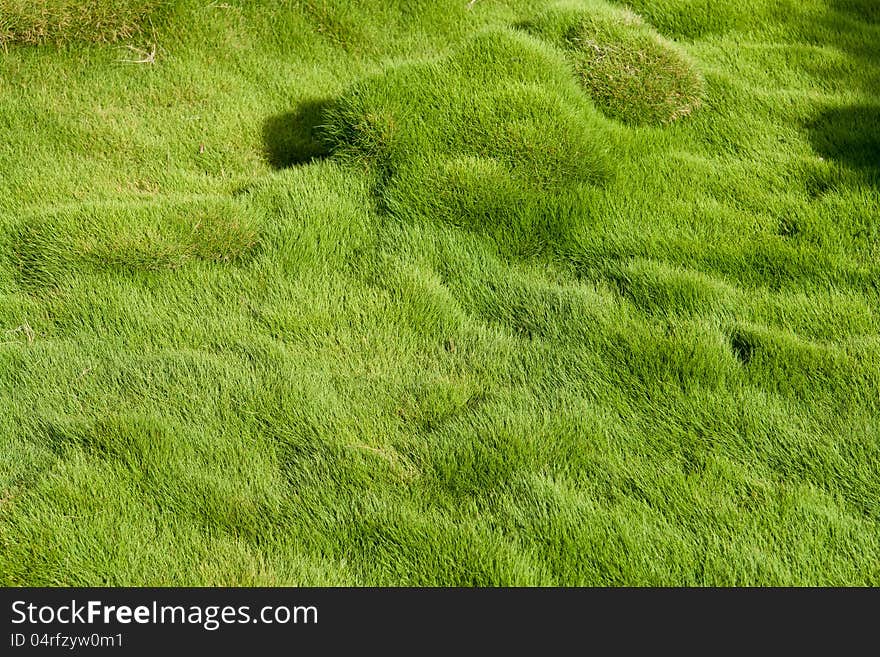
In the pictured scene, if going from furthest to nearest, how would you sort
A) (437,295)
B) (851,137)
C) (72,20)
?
(72,20), (851,137), (437,295)

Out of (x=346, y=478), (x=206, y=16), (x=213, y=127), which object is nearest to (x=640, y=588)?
(x=346, y=478)

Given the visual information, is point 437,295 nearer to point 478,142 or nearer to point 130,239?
point 478,142

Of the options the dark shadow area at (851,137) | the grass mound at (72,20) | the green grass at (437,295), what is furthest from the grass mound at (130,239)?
the dark shadow area at (851,137)

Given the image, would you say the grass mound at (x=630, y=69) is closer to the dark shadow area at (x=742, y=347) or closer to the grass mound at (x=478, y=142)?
the grass mound at (x=478, y=142)

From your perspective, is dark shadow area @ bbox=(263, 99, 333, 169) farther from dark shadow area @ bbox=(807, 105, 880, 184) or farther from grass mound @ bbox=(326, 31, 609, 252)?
dark shadow area @ bbox=(807, 105, 880, 184)

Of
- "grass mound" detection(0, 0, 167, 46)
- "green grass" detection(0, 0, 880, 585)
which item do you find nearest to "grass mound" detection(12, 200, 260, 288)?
"green grass" detection(0, 0, 880, 585)

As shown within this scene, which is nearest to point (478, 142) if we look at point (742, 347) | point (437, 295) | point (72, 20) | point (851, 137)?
point (437, 295)
